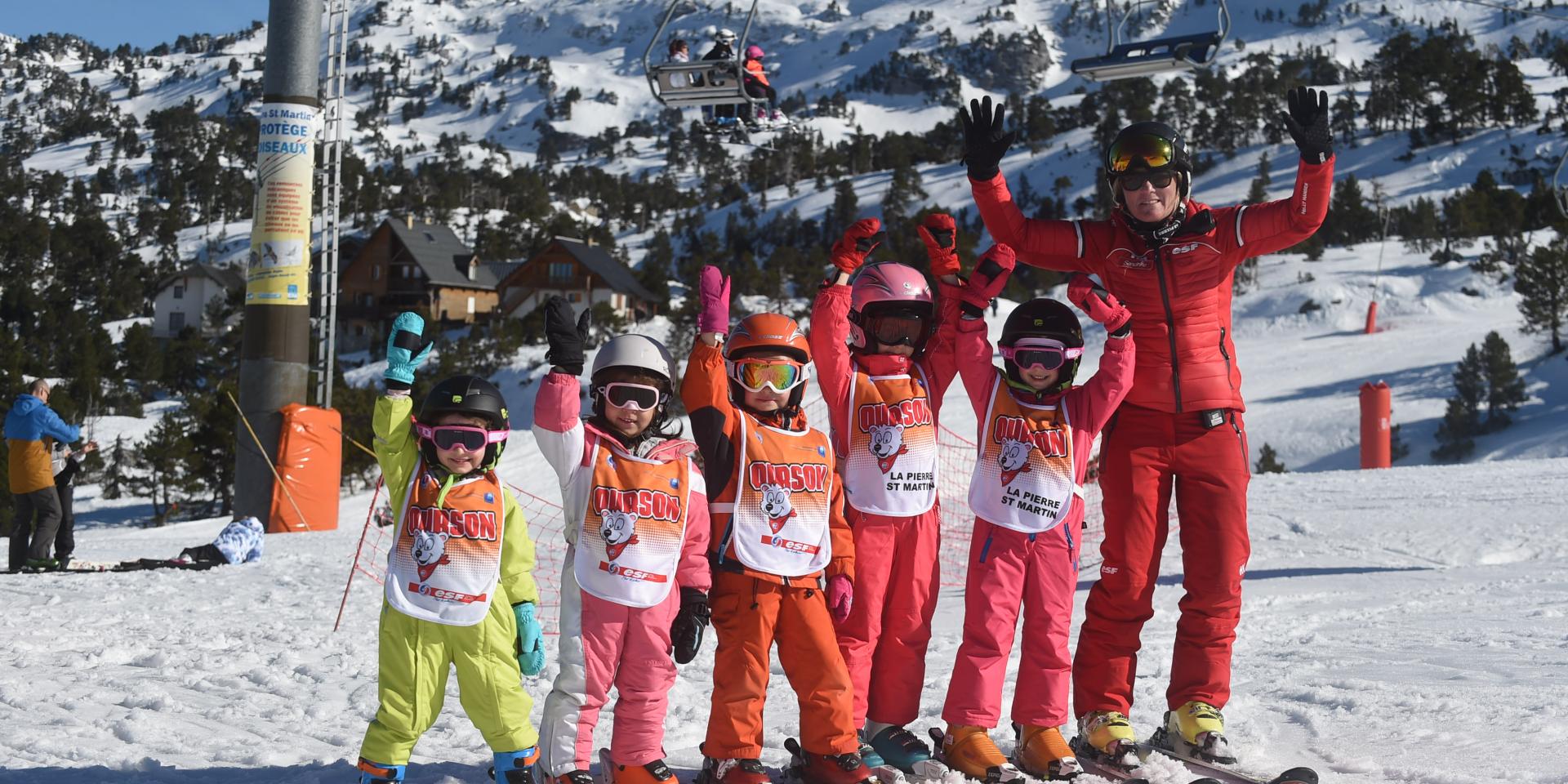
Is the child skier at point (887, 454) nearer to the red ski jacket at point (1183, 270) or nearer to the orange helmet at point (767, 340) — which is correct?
the orange helmet at point (767, 340)

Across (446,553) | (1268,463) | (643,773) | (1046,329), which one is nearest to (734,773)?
(643,773)

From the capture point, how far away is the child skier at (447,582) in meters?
3.93

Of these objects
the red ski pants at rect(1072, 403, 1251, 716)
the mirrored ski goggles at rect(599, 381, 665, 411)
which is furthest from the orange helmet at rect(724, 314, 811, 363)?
the red ski pants at rect(1072, 403, 1251, 716)

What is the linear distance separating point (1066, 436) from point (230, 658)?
489 centimetres

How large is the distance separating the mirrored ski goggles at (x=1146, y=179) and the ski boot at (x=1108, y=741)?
5.99 ft

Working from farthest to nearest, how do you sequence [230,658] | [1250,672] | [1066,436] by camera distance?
1. [230,658]
2. [1250,672]
3. [1066,436]

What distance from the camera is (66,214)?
95.6 m

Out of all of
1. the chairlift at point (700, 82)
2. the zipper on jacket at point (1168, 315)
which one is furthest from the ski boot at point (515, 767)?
the chairlift at point (700, 82)

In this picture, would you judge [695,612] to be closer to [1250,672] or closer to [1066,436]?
[1066,436]

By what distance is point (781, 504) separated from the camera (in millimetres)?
4086

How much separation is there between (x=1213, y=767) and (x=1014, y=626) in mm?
790

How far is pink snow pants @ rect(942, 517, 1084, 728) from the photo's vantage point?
13.7 feet

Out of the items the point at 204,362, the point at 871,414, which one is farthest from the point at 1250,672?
the point at 204,362

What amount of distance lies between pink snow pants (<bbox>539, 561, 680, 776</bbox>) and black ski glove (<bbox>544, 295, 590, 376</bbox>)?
0.69 meters
